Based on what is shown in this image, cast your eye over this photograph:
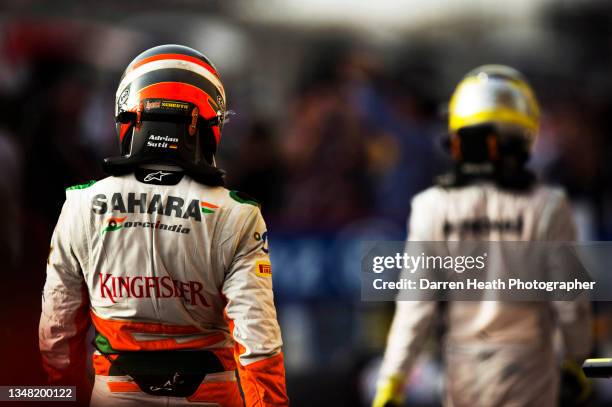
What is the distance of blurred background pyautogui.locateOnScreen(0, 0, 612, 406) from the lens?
21.4ft

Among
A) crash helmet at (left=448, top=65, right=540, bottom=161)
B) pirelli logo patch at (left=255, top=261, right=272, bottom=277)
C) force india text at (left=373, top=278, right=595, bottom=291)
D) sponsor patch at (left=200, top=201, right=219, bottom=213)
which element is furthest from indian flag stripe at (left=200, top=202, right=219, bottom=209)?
crash helmet at (left=448, top=65, right=540, bottom=161)

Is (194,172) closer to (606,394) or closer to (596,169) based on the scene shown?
(606,394)

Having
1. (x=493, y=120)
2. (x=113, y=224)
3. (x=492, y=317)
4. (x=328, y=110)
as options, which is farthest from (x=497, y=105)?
(x=328, y=110)

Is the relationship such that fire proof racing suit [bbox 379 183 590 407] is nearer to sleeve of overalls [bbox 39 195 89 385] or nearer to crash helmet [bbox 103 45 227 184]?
crash helmet [bbox 103 45 227 184]

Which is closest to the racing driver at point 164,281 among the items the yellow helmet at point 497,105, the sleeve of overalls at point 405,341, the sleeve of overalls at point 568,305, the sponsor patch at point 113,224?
the sponsor patch at point 113,224

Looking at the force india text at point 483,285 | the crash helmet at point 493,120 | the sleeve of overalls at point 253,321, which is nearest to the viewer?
the sleeve of overalls at point 253,321

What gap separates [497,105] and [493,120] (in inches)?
3.2

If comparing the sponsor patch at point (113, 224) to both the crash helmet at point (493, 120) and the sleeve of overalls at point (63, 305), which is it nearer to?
the sleeve of overalls at point (63, 305)

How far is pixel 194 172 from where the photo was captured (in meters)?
2.70

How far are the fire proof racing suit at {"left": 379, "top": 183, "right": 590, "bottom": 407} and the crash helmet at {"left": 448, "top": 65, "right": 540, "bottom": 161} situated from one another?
0.21m

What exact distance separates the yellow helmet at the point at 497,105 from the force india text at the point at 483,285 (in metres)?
0.67

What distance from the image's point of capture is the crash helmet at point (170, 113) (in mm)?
2703

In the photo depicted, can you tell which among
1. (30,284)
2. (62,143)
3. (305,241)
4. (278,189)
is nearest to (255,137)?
(278,189)

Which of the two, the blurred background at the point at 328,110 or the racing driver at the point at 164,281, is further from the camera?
the blurred background at the point at 328,110
